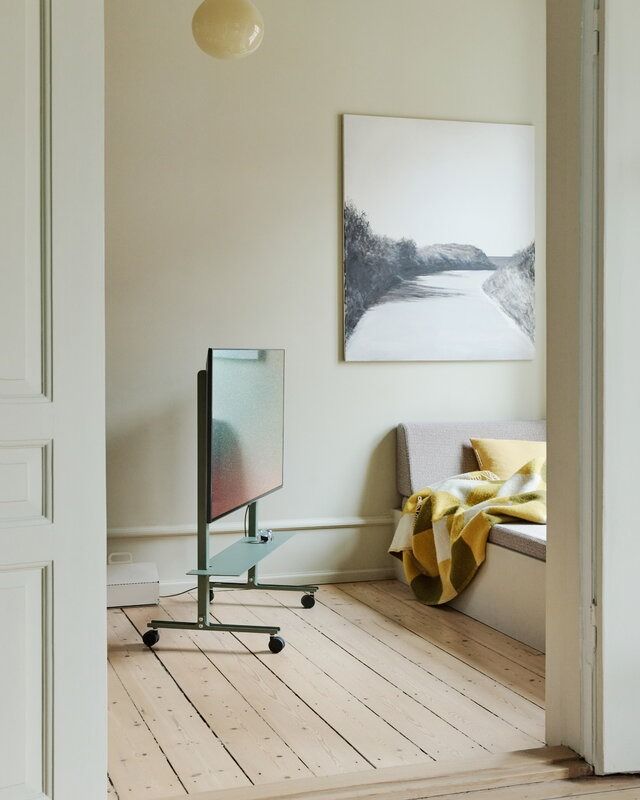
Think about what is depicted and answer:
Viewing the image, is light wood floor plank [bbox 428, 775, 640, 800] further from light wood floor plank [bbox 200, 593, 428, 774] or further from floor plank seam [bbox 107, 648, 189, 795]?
floor plank seam [bbox 107, 648, 189, 795]

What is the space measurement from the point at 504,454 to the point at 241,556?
1.51 metres

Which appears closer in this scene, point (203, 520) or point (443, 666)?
point (443, 666)

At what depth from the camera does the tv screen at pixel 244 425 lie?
12.1ft

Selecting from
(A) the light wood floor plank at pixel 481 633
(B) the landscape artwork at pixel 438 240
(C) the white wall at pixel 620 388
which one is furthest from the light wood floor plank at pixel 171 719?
(B) the landscape artwork at pixel 438 240

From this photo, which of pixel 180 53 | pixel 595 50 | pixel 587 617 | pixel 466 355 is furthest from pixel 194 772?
pixel 180 53

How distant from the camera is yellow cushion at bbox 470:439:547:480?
15.4ft

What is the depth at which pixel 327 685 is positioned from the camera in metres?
3.23

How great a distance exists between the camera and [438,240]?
489cm

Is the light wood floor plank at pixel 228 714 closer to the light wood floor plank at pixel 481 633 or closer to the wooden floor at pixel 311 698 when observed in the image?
the wooden floor at pixel 311 698

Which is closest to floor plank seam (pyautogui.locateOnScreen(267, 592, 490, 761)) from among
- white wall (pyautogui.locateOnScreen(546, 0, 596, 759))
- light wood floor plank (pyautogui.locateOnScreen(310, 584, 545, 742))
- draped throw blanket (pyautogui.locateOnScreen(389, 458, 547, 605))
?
light wood floor plank (pyautogui.locateOnScreen(310, 584, 545, 742))

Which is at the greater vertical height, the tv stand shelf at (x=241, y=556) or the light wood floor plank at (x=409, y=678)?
the tv stand shelf at (x=241, y=556)

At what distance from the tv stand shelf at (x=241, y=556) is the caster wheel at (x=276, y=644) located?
0.28 metres

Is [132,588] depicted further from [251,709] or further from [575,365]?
[575,365]

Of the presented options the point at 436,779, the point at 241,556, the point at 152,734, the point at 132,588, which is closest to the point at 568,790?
the point at 436,779
